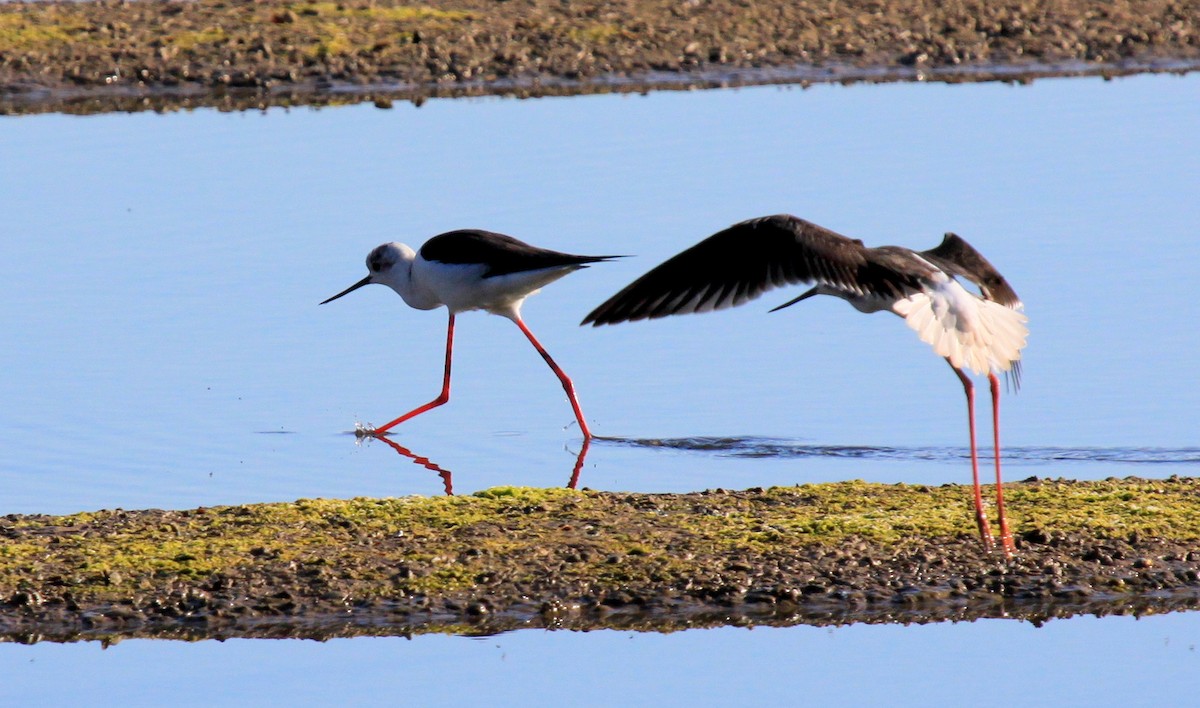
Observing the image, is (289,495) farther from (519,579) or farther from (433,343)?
(433,343)

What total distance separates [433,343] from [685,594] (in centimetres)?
495

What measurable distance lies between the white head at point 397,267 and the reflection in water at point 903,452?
2095mm

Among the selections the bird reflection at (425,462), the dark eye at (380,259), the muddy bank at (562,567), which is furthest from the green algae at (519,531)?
the dark eye at (380,259)

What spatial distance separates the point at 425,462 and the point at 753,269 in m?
2.85

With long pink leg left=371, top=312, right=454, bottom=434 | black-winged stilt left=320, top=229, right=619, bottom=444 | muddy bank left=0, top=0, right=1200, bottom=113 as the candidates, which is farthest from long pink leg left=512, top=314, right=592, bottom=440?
muddy bank left=0, top=0, right=1200, bottom=113

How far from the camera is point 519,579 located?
576 cm

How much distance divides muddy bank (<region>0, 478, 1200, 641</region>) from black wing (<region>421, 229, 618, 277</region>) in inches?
100

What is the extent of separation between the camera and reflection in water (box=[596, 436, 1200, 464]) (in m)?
7.78

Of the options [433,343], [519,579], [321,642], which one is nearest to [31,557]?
[321,642]

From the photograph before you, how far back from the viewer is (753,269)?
18.9ft

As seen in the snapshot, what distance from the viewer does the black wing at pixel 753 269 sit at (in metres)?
5.64

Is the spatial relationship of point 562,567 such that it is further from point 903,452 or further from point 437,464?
point 903,452

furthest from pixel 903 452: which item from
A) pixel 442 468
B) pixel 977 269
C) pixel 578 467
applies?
pixel 442 468

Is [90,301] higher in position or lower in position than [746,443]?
higher
